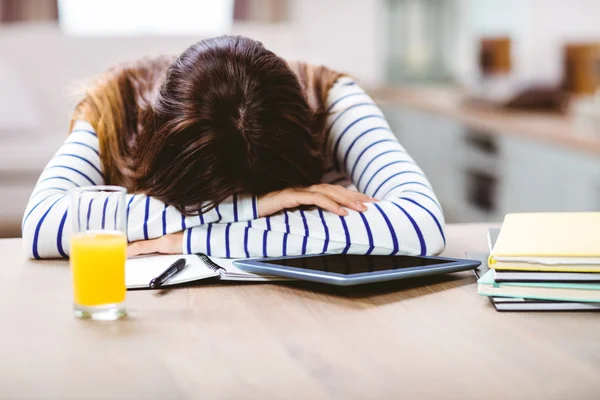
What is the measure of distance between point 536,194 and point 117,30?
320 centimetres

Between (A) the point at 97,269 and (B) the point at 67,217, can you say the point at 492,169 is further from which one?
(A) the point at 97,269

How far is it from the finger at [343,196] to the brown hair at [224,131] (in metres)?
0.03

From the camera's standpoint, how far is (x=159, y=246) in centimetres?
114

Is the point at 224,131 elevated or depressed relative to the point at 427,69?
elevated

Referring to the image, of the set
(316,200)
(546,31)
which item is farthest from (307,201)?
(546,31)

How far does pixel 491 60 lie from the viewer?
14.9ft

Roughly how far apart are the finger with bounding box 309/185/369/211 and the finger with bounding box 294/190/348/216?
11 mm

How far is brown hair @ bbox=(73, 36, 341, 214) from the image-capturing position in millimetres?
1123

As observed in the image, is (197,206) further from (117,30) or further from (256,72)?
(117,30)

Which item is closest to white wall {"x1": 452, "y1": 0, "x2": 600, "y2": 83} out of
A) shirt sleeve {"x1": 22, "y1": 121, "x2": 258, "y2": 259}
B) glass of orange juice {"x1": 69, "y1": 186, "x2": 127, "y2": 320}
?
shirt sleeve {"x1": 22, "y1": 121, "x2": 258, "y2": 259}

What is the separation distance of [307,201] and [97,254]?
400 mm

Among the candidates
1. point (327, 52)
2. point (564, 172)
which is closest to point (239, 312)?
point (564, 172)

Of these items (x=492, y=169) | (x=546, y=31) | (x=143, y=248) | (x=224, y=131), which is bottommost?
(x=492, y=169)

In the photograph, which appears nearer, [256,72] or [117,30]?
[256,72]
